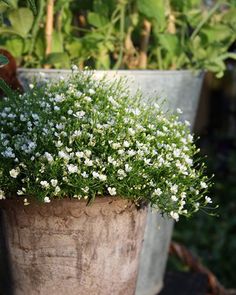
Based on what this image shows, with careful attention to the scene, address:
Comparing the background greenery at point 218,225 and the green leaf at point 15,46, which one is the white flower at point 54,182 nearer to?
the green leaf at point 15,46

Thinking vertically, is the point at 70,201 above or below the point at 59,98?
below

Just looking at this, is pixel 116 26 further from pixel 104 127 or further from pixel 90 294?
pixel 90 294

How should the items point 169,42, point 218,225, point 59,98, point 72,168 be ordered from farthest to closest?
point 218,225, point 169,42, point 59,98, point 72,168

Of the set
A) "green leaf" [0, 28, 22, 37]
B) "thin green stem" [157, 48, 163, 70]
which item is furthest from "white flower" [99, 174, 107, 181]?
"thin green stem" [157, 48, 163, 70]

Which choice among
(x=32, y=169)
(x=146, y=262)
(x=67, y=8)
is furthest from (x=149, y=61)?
(x=32, y=169)

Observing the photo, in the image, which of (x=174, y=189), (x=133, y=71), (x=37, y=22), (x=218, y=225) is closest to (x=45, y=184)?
(x=174, y=189)

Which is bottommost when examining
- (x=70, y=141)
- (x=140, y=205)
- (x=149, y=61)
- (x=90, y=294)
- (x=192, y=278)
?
(x=192, y=278)

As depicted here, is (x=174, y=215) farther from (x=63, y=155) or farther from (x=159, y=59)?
(x=159, y=59)

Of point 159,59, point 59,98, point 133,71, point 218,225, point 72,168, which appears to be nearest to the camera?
point 72,168
